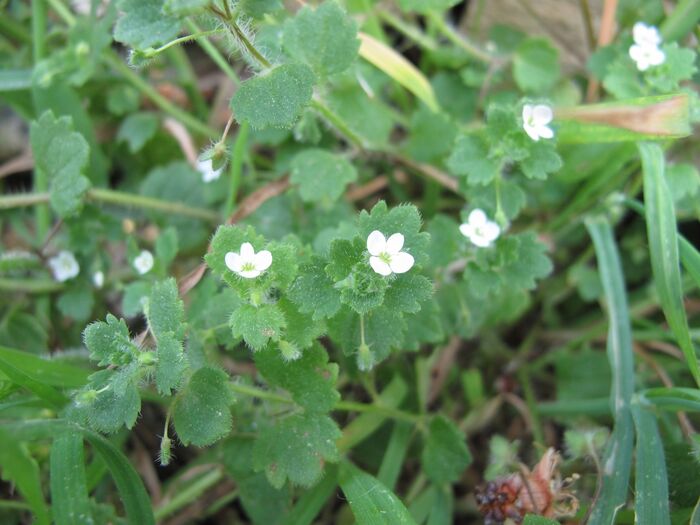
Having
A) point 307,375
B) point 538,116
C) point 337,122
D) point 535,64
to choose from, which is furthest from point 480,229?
point 535,64

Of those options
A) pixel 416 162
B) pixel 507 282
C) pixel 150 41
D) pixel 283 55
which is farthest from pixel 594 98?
pixel 150 41

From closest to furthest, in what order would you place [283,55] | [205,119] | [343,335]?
[343,335] < [283,55] < [205,119]

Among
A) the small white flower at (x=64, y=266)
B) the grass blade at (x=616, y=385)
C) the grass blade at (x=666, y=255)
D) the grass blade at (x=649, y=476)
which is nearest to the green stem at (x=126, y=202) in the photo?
the small white flower at (x=64, y=266)

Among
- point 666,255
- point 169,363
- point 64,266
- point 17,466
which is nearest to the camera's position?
point 17,466

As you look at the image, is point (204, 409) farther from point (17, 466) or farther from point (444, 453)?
point (444, 453)

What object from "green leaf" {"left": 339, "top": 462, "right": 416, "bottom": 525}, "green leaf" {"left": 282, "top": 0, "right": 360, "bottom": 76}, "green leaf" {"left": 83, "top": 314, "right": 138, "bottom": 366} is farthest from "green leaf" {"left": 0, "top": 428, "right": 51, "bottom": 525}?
"green leaf" {"left": 282, "top": 0, "right": 360, "bottom": 76}

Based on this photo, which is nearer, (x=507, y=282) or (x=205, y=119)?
(x=507, y=282)

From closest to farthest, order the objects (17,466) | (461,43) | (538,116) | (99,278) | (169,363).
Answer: (17,466) < (169,363) < (538,116) < (99,278) < (461,43)

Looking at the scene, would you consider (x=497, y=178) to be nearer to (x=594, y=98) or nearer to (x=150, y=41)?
(x=594, y=98)
